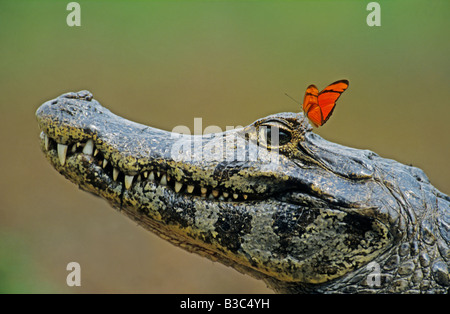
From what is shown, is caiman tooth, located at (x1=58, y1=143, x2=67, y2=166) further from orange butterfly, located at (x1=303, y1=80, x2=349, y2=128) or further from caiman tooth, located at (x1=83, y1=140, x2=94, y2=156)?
orange butterfly, located at (x1=303, y1=80, x2=349, y2=128)

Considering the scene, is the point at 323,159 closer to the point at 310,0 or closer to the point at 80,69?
the point at 310,0

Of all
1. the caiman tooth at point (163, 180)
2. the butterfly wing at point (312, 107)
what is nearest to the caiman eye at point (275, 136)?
the butterfly wing at point (312, 107)

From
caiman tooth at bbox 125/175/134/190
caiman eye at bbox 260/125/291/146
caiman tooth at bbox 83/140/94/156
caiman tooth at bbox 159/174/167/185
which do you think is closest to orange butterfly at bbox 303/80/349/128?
caiman eye at bbox 260/125/291/146

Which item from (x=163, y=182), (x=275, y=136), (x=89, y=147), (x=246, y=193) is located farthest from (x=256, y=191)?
(x=89, y=147)

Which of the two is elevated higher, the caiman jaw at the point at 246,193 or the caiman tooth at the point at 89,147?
the caiman tooth at the point at 89,147

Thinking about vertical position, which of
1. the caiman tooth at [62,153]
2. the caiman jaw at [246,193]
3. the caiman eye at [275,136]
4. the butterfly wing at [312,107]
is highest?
the butterfly wing at [312,107]

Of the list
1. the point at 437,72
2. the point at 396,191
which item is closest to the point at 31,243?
the point at 396,191

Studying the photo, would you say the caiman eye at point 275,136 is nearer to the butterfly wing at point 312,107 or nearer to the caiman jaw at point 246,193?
the caiman jaw at point 246,193
